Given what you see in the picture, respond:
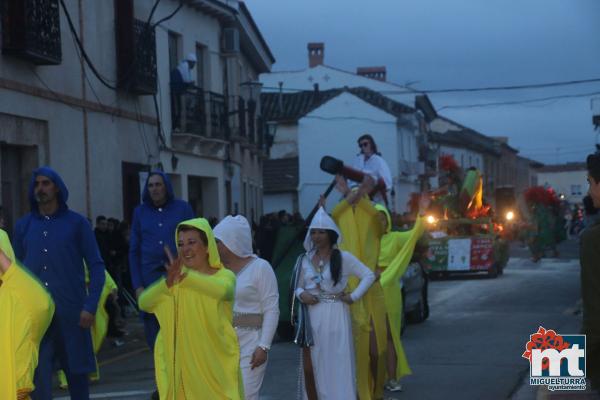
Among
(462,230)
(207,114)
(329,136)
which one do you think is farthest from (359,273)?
(329,136)

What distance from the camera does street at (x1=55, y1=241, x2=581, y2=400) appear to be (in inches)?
418

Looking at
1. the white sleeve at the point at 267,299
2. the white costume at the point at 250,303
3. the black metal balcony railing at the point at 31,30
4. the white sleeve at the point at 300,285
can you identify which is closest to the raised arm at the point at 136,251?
the white sleeve at the point at 300,285

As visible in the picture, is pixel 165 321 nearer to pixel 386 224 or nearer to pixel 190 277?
pixel 190 277

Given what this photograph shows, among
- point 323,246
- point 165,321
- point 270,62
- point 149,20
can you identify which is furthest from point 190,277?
point 270,62

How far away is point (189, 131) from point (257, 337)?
1915 centimetres

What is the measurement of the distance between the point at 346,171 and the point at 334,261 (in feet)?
8.92

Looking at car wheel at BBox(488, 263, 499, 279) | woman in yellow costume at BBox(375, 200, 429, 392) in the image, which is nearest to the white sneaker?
woman in yellow costume at BBox(375, 200, 429, 392)

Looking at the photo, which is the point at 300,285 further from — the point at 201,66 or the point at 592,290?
the point at 201,66

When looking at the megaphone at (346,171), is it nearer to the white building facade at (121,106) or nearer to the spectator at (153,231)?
the spectator at (153,231)

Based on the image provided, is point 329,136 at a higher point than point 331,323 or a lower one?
higher

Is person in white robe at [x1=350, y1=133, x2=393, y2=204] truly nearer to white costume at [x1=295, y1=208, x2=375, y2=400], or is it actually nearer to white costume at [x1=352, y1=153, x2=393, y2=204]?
white costume at [x1=352, y1=153, x2=393, y2=204]

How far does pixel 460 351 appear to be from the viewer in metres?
13.2

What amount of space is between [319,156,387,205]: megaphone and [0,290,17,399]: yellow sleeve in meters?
5.11

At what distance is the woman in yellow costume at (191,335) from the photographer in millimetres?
6215
